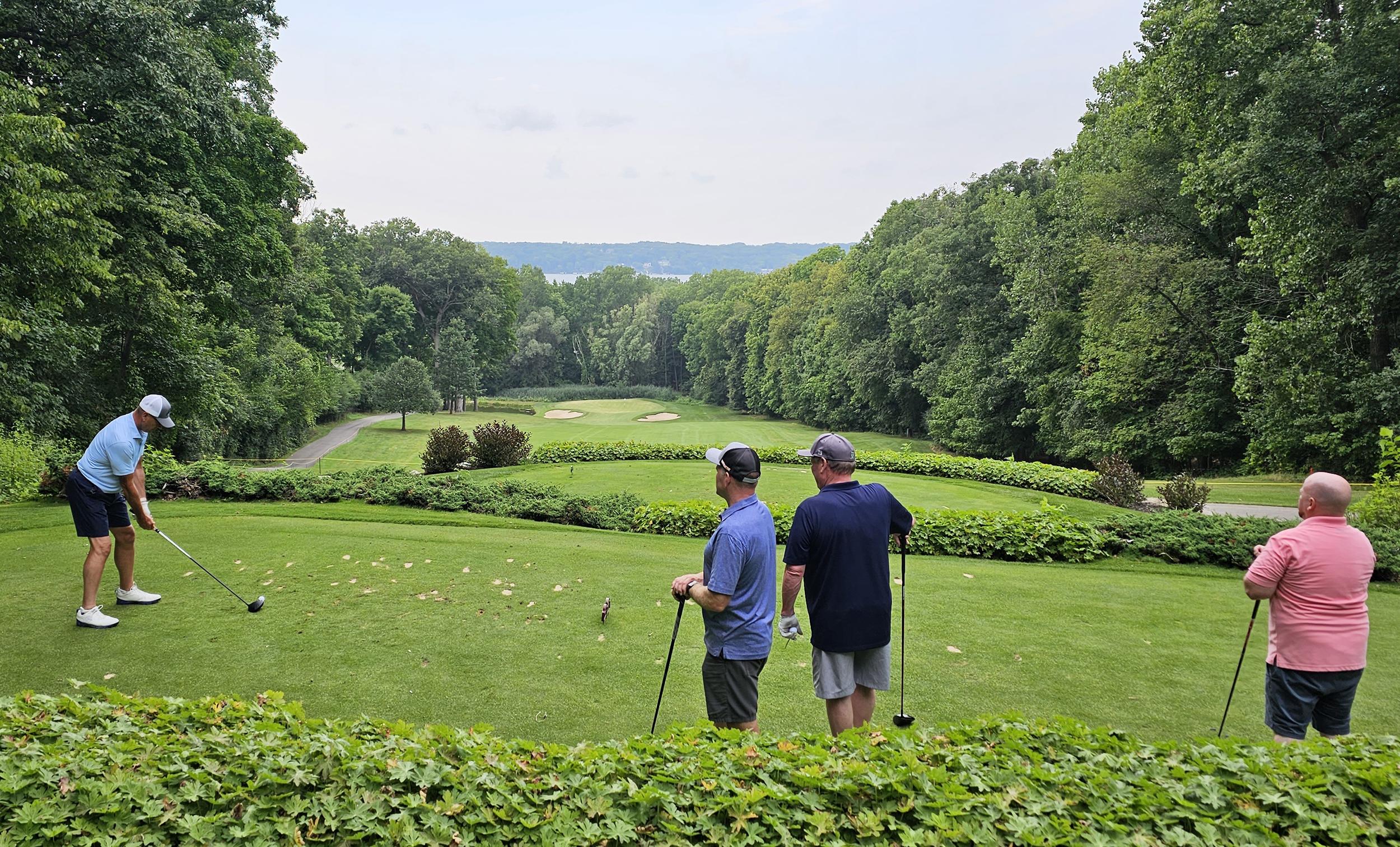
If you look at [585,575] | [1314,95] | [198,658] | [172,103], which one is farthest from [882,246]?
[198,658]

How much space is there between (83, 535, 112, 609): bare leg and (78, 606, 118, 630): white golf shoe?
46mm

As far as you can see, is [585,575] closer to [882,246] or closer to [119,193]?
[119,193]

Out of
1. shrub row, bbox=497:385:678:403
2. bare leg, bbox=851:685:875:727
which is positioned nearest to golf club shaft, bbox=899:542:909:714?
bare leg, bbox=851:685:875:727

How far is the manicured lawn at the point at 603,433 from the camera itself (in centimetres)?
4119

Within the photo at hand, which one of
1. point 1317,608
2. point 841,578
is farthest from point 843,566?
point 1317,608

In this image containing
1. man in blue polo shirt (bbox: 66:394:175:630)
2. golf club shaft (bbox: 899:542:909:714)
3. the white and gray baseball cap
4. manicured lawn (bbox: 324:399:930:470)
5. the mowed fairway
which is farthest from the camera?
manicured lawn (bbox: 324:399:930:470)

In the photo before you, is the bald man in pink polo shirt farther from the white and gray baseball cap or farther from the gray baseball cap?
the white and gray baseball cap

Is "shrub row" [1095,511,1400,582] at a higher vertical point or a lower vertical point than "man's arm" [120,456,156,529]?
lower

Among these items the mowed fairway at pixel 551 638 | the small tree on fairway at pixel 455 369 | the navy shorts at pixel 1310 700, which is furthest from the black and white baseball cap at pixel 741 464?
the small tree on fairway at pixel 455 369

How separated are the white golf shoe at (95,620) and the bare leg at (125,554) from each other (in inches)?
22.6

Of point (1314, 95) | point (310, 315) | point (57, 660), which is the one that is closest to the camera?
point (57, 660)

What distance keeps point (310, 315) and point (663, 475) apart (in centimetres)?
3242

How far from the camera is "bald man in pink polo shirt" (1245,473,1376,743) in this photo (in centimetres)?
441

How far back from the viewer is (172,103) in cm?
1608
